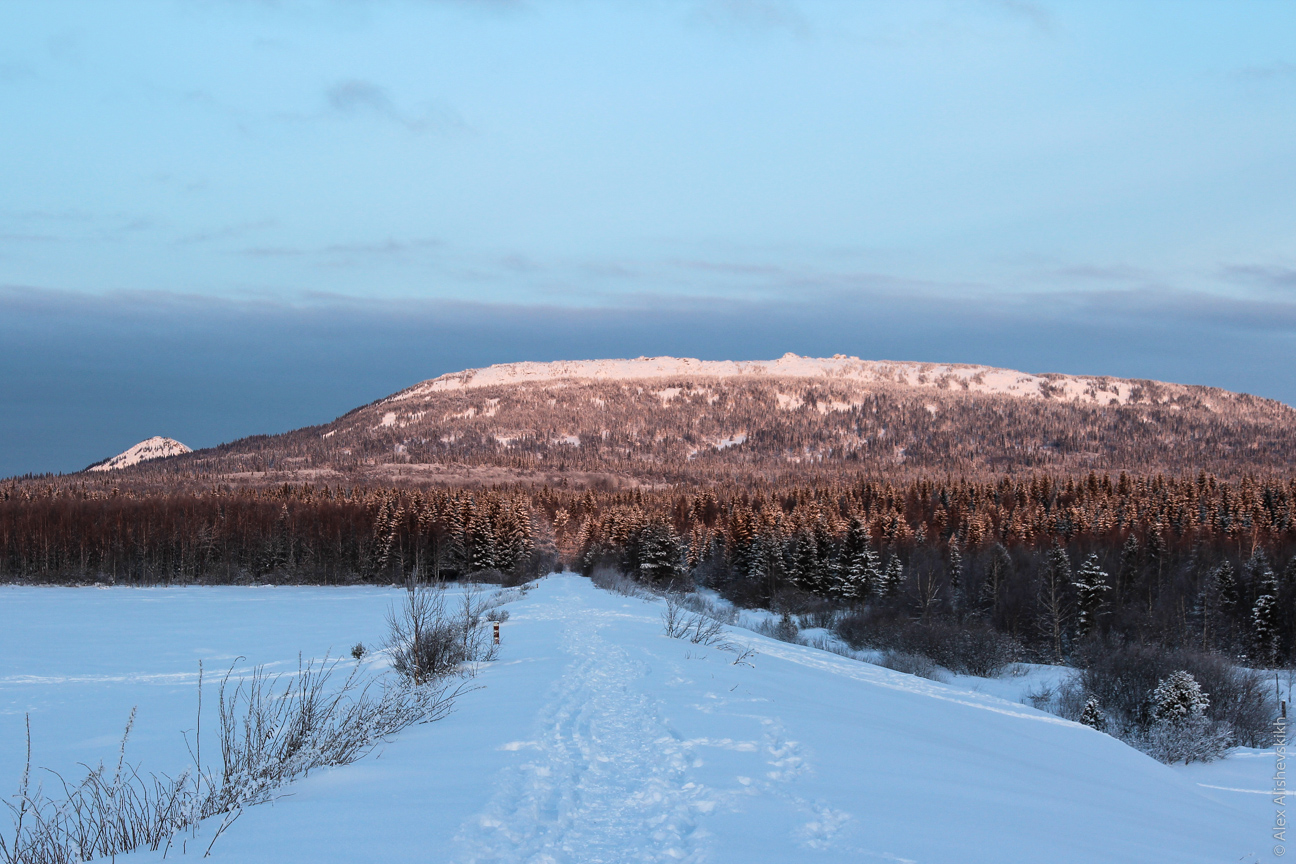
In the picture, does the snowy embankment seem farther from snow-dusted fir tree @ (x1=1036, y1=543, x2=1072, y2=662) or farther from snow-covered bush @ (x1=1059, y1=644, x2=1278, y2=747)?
Answer: snow-dusted fir tree @ (x1=1036, y1=543, x2=1072, y2=662)

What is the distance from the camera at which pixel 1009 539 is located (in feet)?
198

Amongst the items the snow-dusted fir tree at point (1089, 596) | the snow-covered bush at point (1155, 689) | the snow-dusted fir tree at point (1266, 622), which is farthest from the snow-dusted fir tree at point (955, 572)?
the snow-covered bush at point (1155, 689)

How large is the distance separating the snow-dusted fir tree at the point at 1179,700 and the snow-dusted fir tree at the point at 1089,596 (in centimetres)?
2325

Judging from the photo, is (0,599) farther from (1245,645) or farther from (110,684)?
(1245,645)

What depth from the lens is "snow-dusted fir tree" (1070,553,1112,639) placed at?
44.2m

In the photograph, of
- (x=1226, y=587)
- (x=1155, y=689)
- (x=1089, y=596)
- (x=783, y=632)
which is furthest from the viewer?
(x=1089, y=596)

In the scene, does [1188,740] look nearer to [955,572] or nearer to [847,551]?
[847,551]

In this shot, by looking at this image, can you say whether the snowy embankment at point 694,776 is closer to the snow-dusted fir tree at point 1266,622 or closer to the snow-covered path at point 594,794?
the snow-covered path at point 594,794

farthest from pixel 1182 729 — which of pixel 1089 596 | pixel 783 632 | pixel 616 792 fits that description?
pixel 1089 596

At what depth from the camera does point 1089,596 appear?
44531mm

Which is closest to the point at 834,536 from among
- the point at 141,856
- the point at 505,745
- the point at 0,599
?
the point at 505,745

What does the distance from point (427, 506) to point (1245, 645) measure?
67042 mm

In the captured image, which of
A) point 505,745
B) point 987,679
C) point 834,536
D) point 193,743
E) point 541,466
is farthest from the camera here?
point 541,466

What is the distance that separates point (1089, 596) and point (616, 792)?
47293mm
